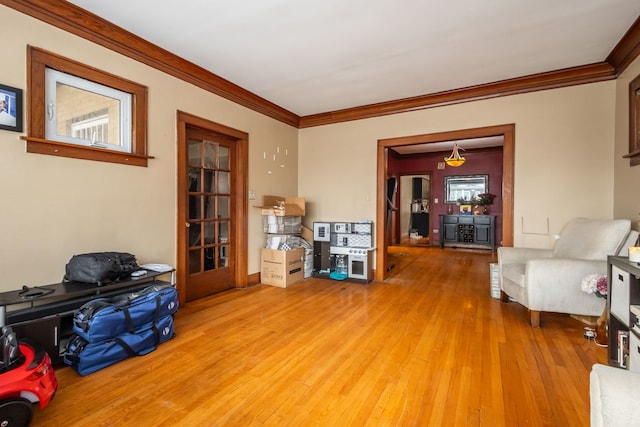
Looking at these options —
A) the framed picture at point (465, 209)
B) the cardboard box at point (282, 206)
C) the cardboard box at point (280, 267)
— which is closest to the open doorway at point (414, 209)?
the framed picture at point (465, 209)

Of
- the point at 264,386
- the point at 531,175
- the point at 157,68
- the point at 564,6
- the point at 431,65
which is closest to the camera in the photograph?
the point at 264,386

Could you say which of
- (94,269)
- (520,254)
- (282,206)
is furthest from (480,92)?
(94,269)

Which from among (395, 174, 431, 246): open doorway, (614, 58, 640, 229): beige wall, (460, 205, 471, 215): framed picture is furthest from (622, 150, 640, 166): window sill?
(395, 174, 431, 246): open doorway

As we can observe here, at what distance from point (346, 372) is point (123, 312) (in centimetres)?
153

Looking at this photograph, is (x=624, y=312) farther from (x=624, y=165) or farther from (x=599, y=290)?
(x=624, y=165)

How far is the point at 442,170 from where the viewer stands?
8047mm

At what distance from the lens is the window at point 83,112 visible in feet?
6.95

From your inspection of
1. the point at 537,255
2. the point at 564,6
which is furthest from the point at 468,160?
the point at 564,6

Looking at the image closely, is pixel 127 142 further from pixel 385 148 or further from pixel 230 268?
pixel 385 148

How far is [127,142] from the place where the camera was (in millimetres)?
2689

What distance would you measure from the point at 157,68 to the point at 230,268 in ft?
7.81

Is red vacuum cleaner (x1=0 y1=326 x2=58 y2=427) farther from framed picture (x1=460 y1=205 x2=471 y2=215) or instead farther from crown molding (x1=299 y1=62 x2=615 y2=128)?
framed picture (x1=460 y1=205 x2=471 y2=215)

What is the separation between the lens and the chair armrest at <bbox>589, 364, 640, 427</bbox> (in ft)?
2.48

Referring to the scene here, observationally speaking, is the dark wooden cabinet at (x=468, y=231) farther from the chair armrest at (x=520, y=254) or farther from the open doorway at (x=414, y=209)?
the chair armrest at (x=520, y=254)
